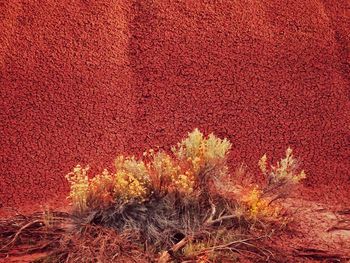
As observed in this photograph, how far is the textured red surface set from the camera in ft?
20.8

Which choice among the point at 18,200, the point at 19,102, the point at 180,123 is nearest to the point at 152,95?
the point at 180,123

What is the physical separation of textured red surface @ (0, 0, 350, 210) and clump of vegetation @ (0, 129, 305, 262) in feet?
2.39

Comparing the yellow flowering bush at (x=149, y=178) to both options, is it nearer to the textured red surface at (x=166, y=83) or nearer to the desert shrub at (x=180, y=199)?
the desert shrub at (x=180, y=199)

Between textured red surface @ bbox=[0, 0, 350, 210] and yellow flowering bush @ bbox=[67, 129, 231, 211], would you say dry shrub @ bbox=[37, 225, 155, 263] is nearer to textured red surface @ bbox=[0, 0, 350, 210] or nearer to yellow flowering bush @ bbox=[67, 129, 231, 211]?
yellow flowering bush @ bbox=[67, 129, 231, 211]

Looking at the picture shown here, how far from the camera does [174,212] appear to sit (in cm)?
535

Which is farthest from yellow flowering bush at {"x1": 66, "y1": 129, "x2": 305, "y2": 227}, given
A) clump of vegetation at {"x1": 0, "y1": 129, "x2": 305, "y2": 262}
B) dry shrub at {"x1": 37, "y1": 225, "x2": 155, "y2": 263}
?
dry shrub at {"x1": 37, "y1": 225, "x2": 155, "y2": 263}

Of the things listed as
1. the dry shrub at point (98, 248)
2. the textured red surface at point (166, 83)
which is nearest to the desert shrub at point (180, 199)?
the dry shrub at point (98, 248)

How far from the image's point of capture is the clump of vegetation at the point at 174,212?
4.91m

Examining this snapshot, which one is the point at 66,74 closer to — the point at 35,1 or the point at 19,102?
the point at 19,102

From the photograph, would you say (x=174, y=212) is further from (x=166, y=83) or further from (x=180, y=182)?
(x=166, y=83)

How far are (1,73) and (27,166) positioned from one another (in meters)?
1.33

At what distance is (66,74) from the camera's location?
22.4 ft

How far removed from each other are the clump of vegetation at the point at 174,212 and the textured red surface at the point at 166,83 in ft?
2.39

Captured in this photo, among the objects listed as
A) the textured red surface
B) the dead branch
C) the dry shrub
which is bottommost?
the dry shrub
